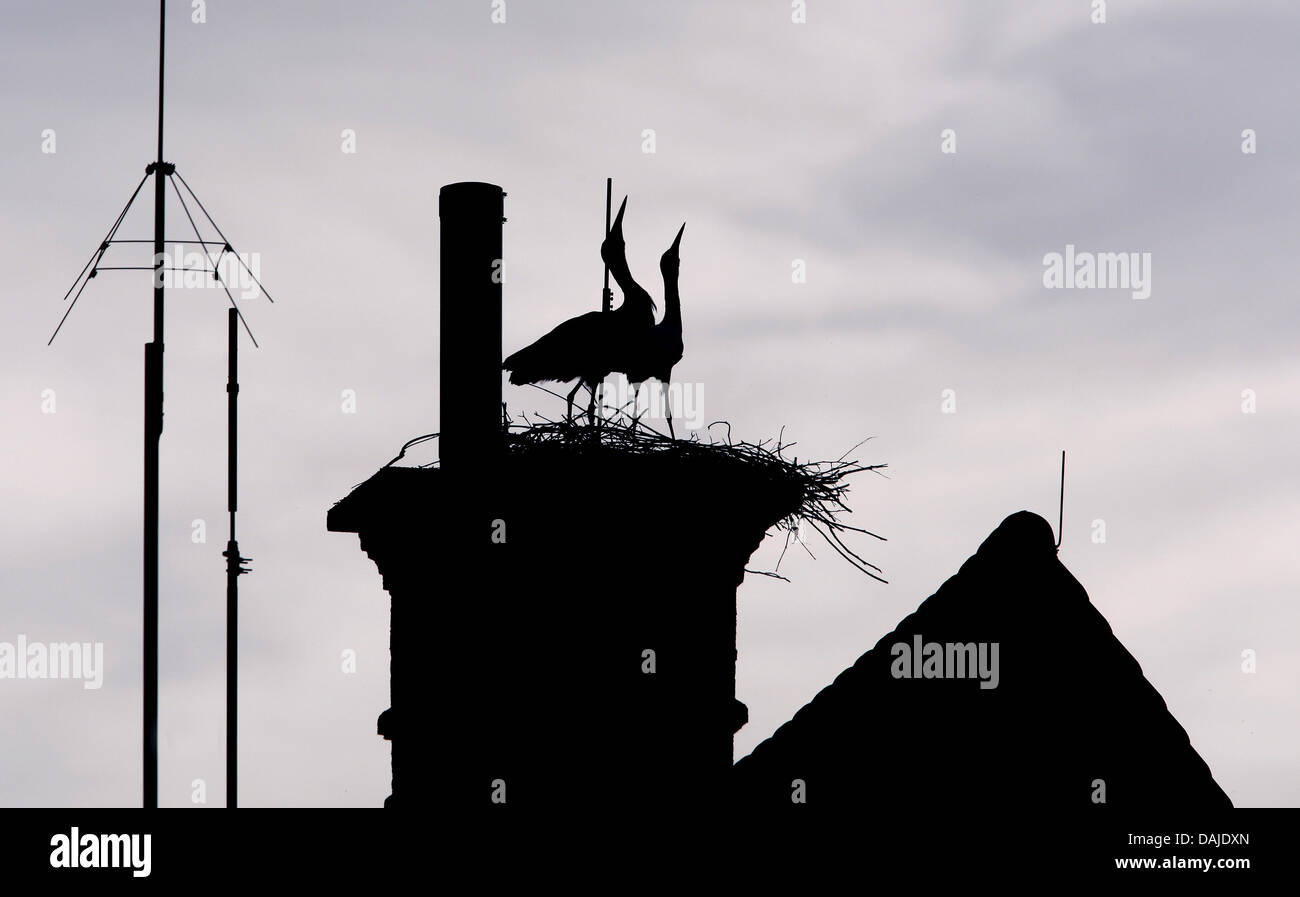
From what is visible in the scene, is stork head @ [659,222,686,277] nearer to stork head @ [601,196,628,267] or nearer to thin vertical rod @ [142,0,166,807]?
stork head @ [601,196,628,267]

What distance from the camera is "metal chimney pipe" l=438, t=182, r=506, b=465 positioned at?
32.2 feet

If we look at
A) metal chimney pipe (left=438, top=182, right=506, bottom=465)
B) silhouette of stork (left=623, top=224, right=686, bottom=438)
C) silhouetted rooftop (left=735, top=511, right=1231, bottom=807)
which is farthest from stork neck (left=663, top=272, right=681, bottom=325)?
silhouetted rooftop (left=735, top=511, right=1231, bottom=807)

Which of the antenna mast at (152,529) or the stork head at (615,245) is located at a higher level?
the stork head at (615,245)

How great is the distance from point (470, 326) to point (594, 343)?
43.5 inches

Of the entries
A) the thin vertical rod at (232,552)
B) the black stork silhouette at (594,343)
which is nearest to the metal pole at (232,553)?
the thin vertical rod at (232,552)

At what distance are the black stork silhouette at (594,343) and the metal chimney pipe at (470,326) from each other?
942mm

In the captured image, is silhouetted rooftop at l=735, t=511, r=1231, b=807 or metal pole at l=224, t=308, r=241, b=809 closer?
silhouetted rooftop at l=735, t=511, r=1231, b=807

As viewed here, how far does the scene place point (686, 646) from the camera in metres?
9.16

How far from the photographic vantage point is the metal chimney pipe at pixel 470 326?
9820mm

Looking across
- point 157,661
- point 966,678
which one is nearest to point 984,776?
point 966,678

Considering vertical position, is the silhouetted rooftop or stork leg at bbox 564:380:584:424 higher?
stork leg at bbox 564:380:584:424

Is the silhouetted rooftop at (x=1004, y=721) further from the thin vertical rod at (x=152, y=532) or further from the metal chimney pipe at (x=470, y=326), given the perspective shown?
the thin vertical rod at (x=152, y=532)

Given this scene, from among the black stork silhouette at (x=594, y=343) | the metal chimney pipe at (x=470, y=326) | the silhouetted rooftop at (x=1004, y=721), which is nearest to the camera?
the silhouetted rooftop at (x=1004, y=721)

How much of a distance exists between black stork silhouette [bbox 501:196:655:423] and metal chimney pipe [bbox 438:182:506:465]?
3.09 feet
